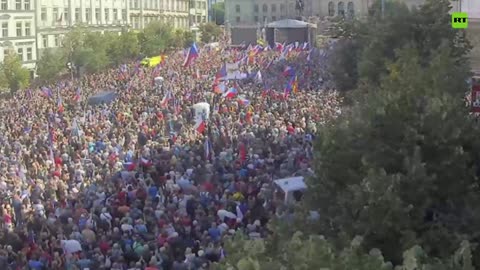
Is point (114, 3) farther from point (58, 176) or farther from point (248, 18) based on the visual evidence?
point (58, 176)

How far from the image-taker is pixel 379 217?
979 centimetres

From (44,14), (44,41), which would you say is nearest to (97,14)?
(44,14)

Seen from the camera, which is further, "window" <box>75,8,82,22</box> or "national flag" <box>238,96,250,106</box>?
"window" <box>75,8,82,22</box>

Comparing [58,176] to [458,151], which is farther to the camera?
[58,176]

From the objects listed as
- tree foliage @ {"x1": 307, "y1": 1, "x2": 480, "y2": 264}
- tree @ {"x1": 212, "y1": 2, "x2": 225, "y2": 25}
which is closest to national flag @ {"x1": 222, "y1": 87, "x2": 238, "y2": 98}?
tree foliage @ {"x1": 307, "y1": 1, "x2": 480, "y2": 264}

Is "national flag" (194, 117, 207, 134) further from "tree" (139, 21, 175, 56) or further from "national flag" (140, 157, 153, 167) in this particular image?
"tree" (139, 21, 175, 56)

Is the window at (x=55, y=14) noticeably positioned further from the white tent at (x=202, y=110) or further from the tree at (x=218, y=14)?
the tree at (x=218, y=14)

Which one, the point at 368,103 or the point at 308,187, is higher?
the point at 368,103

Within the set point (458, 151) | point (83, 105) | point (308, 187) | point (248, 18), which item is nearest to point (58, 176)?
point (308, 187)

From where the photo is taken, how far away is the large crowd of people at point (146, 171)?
47.8ft

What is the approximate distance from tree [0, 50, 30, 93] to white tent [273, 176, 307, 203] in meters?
33.3

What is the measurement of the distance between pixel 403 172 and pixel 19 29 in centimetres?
5244

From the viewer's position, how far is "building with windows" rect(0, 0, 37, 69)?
5753 centimetres

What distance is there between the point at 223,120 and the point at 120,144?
3.93 metres
